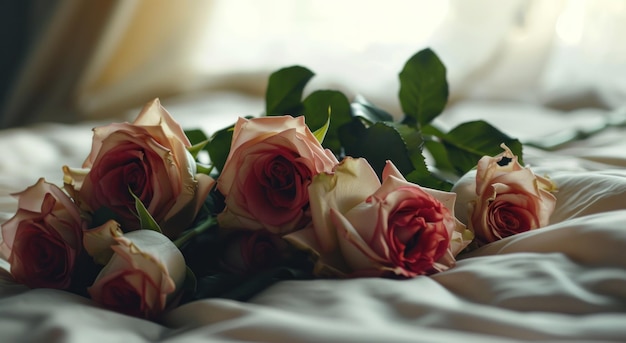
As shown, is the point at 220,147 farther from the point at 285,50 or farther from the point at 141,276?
the point at 285,50

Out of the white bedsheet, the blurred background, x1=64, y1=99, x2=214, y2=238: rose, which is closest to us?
the white bedsheet

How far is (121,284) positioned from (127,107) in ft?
4.49

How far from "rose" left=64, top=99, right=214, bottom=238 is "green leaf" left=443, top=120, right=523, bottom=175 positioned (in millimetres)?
245

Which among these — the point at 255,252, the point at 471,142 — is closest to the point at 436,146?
the point at 471,142

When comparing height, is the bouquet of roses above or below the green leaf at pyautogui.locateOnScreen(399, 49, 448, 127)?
below

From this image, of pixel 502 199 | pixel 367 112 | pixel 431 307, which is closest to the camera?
pixel 431 307

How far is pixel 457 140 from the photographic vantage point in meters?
0.64

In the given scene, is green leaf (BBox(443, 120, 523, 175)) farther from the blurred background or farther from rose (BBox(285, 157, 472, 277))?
the blurred background

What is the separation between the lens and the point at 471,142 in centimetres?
63

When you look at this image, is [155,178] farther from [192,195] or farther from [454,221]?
[454,221]

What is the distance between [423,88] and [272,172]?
0.78 feet

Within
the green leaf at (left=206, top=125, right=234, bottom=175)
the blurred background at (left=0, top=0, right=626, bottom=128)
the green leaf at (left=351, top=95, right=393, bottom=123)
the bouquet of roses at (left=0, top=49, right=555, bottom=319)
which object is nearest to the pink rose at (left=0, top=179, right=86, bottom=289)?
the bouquet of roses at (left=0, top=49, right=555, bottom=319)

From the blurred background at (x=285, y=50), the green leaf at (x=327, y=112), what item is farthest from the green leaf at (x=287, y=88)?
the blurred background at (x=285, y=50)

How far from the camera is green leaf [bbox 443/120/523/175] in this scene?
24.2 inches
